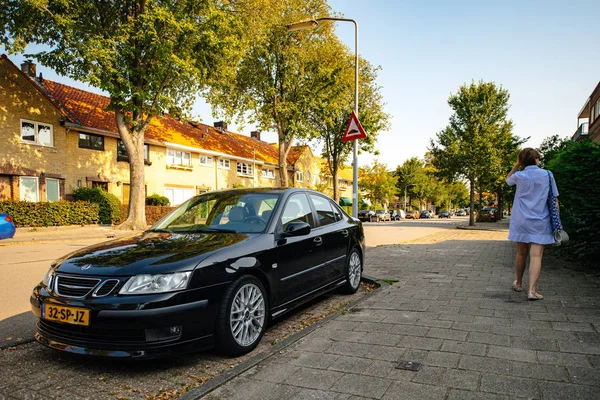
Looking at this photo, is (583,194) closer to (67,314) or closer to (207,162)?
(67,314)

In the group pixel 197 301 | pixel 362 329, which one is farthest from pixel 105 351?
pixel 362 329

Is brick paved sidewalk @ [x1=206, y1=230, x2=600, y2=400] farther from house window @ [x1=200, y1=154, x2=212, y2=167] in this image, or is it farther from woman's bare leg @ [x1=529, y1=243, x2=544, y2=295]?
house window @ [x1=200, y1=154, x2=212, y2=167]

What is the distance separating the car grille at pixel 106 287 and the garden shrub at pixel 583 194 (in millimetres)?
7020

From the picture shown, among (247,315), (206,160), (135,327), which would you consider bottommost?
(247,315)

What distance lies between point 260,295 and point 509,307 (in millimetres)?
3168

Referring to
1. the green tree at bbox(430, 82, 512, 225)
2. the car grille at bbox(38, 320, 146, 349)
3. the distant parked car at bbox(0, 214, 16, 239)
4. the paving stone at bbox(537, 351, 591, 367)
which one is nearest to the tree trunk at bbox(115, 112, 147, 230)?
the distant parked car at bbox(0, 214, 16, 239)

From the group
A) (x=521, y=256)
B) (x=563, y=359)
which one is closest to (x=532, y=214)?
(x=521, y=256)

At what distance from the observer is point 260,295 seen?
3732mm

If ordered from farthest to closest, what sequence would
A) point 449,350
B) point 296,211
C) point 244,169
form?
point 244,169
point 296,211
point 449,350

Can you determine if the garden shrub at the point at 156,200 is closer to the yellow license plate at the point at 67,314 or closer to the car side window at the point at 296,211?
the car side window at the point at 296,211

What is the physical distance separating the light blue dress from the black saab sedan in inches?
114

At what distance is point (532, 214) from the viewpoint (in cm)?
523

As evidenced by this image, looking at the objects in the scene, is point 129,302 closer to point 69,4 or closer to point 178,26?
point 178,26

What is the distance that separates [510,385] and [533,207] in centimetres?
317
